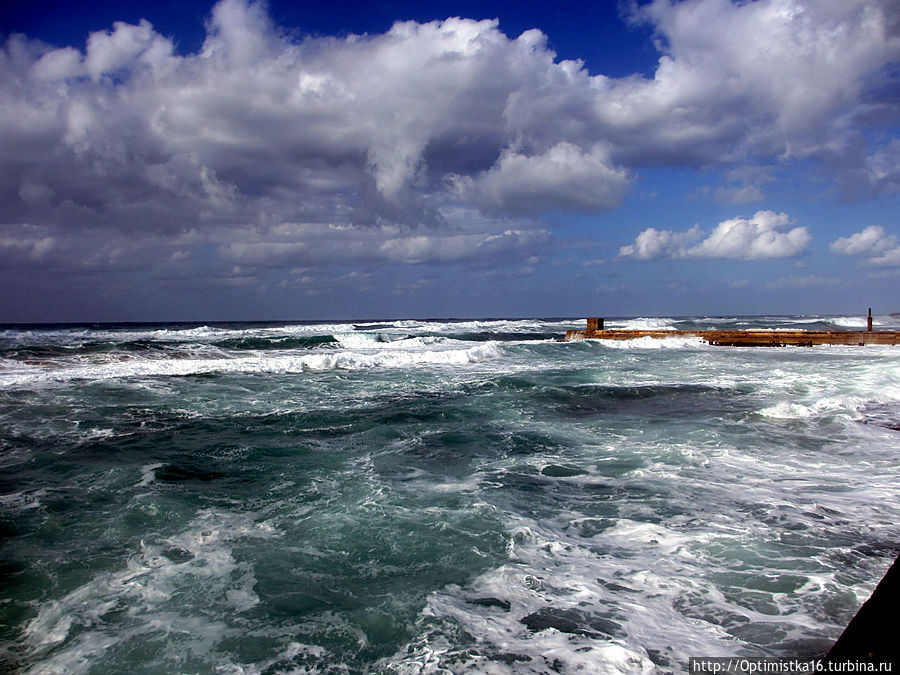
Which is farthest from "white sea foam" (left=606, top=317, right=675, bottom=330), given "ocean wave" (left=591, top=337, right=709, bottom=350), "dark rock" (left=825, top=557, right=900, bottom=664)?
"dark rock" (left=825, top=557, right=900, bottom=664)

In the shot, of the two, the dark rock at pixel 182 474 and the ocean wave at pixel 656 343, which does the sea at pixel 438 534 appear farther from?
the ocean wave at pixel 656 343

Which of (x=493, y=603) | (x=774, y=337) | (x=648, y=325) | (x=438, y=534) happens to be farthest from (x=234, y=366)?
(x=648, y=325)

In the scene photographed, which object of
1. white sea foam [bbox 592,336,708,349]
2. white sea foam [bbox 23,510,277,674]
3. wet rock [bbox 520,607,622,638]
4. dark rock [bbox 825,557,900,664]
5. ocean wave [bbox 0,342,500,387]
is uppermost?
dark rock [bbox 825,557,900,664]

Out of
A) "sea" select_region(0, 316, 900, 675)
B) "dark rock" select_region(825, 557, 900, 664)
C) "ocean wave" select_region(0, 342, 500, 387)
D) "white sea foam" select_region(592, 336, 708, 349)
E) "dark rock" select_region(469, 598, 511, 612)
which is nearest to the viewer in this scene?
"dark rock" select_region(825, 557, 900, 664)

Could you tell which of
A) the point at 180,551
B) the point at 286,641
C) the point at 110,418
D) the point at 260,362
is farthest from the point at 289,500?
the point at 260,362

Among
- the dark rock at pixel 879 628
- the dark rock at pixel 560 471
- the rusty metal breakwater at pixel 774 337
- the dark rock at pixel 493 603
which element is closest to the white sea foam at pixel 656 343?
the rusty metal breakwater at pixel 774 337

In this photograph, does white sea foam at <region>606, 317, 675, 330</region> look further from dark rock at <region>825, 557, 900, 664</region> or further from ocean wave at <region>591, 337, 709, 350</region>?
dark rock at <region>825, 557, 900, 664</region>

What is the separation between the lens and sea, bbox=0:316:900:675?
3256 millimetres

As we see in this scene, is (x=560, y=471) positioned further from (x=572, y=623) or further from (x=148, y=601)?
(x=148, y=601)

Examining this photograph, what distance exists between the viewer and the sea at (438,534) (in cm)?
326

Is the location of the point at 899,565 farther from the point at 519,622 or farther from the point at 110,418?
the point at 110,418

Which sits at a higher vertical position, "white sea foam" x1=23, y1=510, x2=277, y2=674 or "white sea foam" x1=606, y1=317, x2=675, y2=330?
"white sea foam" x1=606, y1=317, x2=675, y2=330

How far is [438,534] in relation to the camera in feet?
15.8

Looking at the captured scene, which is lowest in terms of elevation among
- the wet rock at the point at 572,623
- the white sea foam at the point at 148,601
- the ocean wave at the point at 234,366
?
the white sea foam at the point at 148,601
